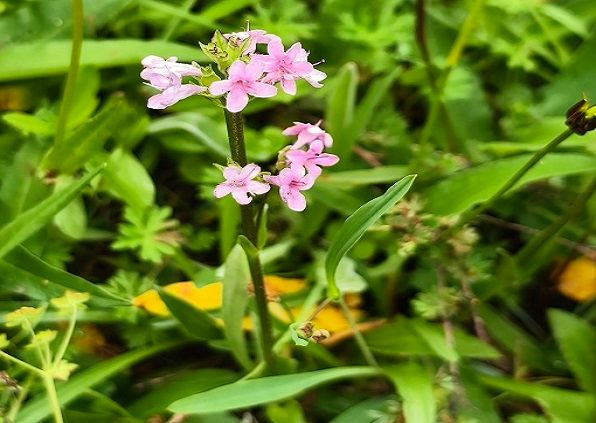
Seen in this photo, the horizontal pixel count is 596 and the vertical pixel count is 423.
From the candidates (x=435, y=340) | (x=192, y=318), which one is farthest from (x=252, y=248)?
(x=435, y=340)

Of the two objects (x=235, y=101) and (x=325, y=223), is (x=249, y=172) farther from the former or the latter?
(x=325, y=223)

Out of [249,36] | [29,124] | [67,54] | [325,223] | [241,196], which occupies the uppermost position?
[67,54]

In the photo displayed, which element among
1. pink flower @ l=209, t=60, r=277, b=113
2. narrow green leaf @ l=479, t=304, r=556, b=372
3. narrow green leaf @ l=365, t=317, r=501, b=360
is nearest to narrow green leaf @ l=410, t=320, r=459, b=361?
narrow green leaf @ l=365, t=317, r=501, b=360

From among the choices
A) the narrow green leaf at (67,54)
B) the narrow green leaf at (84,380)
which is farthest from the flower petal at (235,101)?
the narrow green leaf at (67,54)

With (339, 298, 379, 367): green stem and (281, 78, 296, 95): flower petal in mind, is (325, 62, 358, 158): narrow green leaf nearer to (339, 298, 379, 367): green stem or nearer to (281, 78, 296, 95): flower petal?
(339, 298, 379, 367): green stem

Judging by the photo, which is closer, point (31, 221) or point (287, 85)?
point (287, 85)

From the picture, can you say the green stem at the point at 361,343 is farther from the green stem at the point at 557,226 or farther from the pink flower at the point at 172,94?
the pink flower at the point at 172,94

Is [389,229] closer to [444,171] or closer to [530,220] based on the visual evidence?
[444,171]
